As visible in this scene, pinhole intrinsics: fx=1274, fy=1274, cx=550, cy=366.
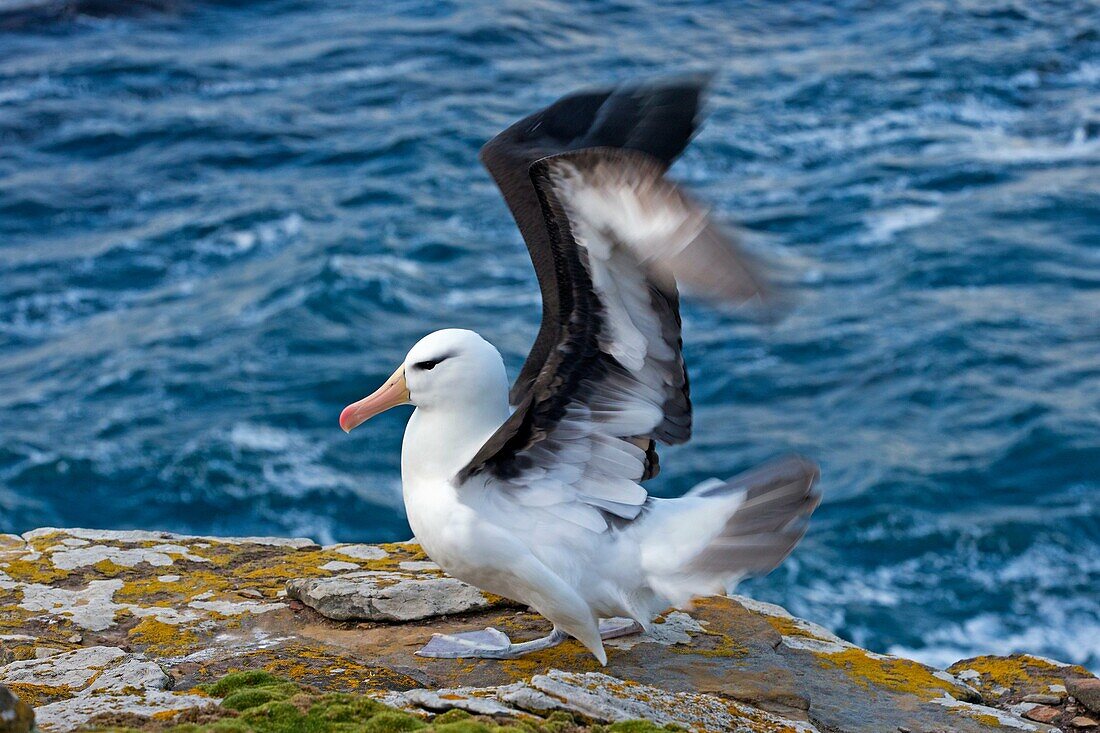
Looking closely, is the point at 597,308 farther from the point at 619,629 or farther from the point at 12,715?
A: the point at 12,715

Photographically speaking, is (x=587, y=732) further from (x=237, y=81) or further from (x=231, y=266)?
(x=237, y=81)

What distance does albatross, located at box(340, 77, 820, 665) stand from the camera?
4766mm

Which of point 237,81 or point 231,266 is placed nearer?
point 231,266

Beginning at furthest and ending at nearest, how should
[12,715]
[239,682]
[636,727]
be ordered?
[239,682], [636,727], [12,715]

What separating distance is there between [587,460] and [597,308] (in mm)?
706

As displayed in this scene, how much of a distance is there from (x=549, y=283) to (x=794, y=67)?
19269 mm

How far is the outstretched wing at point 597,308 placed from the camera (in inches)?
167

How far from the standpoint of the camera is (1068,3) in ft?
84.0

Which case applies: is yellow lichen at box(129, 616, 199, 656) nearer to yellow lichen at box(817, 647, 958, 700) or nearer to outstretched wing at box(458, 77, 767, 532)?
outstretched wing at box(458, 77, 767, 532)

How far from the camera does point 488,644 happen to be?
5.14 metres

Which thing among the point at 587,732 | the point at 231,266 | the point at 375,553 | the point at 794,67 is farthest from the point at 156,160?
the point at 587,732

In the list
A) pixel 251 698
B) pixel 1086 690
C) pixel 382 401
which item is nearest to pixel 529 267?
pixel 382 401

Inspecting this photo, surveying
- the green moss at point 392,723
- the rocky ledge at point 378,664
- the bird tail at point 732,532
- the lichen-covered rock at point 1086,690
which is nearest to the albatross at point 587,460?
the bird tail at point 732,532

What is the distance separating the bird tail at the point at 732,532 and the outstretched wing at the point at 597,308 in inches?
9.2
